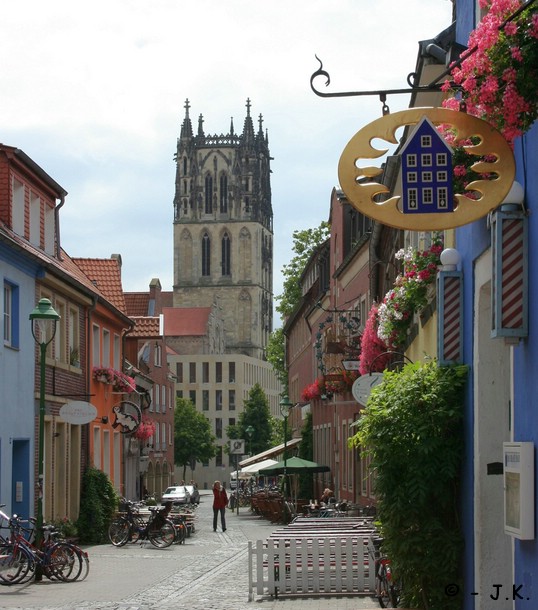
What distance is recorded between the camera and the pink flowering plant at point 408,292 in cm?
1309

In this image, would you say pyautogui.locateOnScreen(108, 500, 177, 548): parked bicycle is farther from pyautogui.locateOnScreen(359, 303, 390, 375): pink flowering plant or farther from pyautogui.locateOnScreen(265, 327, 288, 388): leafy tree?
pyautogui.locateOnScreen(265, 327, 288, 388): leafy tree

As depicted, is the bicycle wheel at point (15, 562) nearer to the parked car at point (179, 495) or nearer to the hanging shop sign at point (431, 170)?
the hanging shop sign at point (431, 170)

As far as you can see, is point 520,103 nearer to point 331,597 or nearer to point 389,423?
point 389,423

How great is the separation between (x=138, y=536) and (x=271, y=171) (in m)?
148

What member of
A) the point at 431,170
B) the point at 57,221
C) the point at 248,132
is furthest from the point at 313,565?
the point at 248,132

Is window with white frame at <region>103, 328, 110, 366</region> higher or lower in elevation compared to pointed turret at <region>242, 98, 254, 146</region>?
lower

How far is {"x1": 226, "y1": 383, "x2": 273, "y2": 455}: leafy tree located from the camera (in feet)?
428

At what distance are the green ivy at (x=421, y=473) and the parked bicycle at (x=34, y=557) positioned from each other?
8397 millimetres

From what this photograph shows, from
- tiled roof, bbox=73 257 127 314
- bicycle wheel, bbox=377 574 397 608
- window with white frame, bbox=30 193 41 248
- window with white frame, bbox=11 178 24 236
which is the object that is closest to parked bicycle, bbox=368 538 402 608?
bicycle wheel, bbox=377 574 397 608

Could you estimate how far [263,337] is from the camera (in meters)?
173

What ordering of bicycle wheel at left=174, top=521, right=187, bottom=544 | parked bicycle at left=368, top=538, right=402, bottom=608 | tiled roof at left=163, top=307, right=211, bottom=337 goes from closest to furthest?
1. parked bicycle at left=368, top=538, right=402, bottom=608
2. bicycle wheel at left=174, top=521, right=187, bottom=544
3. tiled roof at left=163, top=307, right=211, bottom=337

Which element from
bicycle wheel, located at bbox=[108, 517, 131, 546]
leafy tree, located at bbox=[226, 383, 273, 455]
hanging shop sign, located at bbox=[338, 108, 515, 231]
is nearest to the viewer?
hanging shop sign, located at bbox=[338, 108, 515, 231]

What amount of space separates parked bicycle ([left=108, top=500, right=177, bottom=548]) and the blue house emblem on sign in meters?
22.0

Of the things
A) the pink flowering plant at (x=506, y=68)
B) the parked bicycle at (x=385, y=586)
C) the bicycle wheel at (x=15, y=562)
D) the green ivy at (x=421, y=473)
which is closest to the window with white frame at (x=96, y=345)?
the bicycle wheel at (x=15, y=562)
